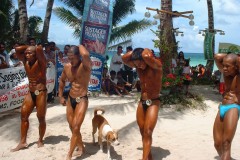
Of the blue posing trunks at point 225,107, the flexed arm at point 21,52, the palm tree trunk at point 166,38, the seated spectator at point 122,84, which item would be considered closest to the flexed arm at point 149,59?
the blue posing trunks at point 225,107

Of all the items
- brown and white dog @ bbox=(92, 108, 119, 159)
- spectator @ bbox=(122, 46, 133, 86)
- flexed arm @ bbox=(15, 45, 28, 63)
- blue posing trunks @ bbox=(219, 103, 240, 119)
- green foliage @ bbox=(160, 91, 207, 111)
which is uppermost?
flexed arm @ bbox=(15, 45, 28, 63)

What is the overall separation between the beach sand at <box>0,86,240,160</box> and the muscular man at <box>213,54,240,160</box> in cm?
124

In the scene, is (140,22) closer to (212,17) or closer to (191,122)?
(212,17)

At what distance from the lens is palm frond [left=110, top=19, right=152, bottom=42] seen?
64.3 ft

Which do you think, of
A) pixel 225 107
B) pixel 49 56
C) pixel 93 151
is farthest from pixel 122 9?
pixel 225 107

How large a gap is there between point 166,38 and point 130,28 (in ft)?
30.9

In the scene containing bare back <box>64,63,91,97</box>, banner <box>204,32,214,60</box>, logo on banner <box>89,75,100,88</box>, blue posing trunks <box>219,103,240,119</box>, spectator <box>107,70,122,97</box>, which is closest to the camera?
blue posing trunks <box>219,103,240,119</box>

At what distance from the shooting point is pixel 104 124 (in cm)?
606

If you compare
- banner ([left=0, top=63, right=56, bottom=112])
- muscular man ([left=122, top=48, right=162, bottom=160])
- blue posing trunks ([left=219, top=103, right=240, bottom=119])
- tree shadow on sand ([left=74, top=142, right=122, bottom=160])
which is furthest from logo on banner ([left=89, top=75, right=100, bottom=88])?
blue posing trunks ([left=219, top=103, right=240, bottom=119])

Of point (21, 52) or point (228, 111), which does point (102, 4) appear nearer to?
point (21, 52)

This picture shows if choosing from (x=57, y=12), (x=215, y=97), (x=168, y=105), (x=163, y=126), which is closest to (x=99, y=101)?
(x=168, y=105)

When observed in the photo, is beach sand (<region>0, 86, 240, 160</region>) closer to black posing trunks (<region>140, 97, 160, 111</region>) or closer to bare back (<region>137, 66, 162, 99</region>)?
black posing trunks (<region>140, 97, 160, 111</region>)

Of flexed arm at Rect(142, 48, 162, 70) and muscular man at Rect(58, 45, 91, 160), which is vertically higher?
flexed arm at Rect(142, 48, 162, 70)

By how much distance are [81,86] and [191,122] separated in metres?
3.67
